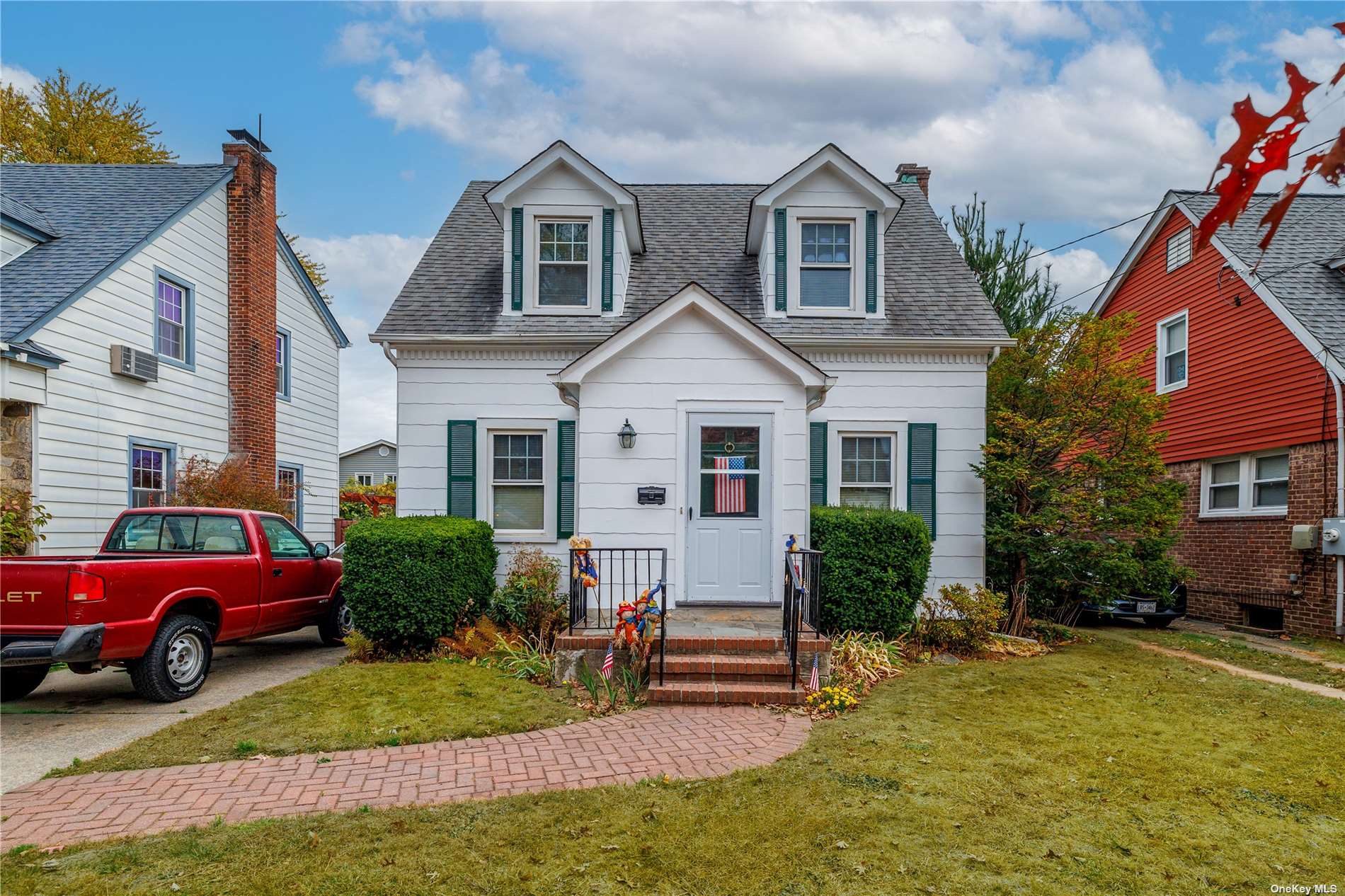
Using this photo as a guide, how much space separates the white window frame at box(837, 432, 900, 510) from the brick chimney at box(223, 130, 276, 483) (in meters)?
10.2

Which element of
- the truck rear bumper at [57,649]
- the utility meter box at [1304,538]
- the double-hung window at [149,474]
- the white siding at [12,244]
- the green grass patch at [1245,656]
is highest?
the white siding at [12,244]

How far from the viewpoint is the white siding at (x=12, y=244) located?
10.7 m

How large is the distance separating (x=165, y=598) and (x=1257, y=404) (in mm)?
15238

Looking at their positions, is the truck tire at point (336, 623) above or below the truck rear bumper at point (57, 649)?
below

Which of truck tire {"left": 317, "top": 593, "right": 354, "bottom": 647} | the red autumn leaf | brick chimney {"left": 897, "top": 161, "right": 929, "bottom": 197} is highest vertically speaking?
brick chimney {"left": 897, "top": 161, "right": 929, "bottom": 197}

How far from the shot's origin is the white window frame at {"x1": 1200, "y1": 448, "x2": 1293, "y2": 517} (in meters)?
11.9

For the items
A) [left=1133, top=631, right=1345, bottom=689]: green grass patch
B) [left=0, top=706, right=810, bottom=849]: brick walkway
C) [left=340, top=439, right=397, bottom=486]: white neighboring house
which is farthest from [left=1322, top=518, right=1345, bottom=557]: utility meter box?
[left=340, top=439, right=397, bottom=486]: white neighboring house

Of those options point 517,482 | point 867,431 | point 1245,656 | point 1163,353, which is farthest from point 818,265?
point 1163,353

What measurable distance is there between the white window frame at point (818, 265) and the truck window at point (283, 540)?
7.07 metres

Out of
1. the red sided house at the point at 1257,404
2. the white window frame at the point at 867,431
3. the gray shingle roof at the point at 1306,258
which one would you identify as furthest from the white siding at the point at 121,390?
the gray shingle roof at the point at 1306,258

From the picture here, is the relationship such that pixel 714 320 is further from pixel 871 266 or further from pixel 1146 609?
pixel 1146 609

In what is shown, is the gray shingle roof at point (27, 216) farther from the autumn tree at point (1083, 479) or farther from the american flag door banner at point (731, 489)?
the autumn tree at point (1083, 479)

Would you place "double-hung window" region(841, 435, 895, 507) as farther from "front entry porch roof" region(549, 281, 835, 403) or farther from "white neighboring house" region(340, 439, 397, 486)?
"white neighboring house" region(340, 439, 397, 486)

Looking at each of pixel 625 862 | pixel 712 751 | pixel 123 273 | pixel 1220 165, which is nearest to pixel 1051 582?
pixel 712 751
